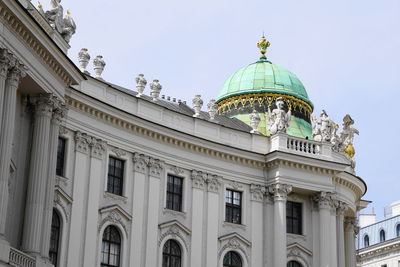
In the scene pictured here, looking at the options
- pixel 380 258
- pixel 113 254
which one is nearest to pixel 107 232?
pixel 113 254

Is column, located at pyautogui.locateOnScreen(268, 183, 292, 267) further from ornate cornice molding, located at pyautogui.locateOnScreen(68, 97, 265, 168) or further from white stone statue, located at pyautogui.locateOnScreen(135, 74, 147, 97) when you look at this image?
white stone statue, located at pyautogui.locateOnScreen(135, 74, 147, 97)

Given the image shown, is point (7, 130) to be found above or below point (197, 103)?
below

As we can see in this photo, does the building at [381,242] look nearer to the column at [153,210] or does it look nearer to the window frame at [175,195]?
the window frame at [175,195]

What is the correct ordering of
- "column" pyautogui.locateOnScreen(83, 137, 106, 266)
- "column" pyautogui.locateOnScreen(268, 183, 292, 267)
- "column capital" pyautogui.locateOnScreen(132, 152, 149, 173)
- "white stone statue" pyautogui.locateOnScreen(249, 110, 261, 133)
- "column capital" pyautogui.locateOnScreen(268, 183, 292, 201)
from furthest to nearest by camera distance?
"white stone statue" pyautogui.locateOnScreen(249, 110, 261, 133) → "column capital" pyautogui.locateOnScreen(268, 183, 292, 201) → "column" pyautogui.locateOnScreen(268, 183, 292, 267) → "column capital" pyautogui.locateOnScreen(132, 152, 149, 173) → "column" pyautogui.locateOnScreen(83, 137, 106, 266)

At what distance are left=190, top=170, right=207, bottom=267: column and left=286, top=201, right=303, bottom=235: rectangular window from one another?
5.34 meters

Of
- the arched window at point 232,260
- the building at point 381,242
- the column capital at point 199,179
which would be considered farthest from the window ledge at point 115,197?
the building at point 381,242

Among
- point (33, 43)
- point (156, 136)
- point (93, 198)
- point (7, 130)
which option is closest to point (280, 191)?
point (156, 136)

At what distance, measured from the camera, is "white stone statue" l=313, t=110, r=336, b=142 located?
4875cm

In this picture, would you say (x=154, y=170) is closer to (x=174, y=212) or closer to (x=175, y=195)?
(x=175, y=195)

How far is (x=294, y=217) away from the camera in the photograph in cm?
4706

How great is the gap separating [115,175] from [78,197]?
280 centimetres

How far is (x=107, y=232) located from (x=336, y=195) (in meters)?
13.9

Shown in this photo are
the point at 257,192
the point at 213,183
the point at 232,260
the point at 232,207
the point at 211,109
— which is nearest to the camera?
the point at 232,260

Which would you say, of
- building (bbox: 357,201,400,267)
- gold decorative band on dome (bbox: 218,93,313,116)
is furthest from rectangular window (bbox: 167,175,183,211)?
building (bbox: 357,201,400,267)
